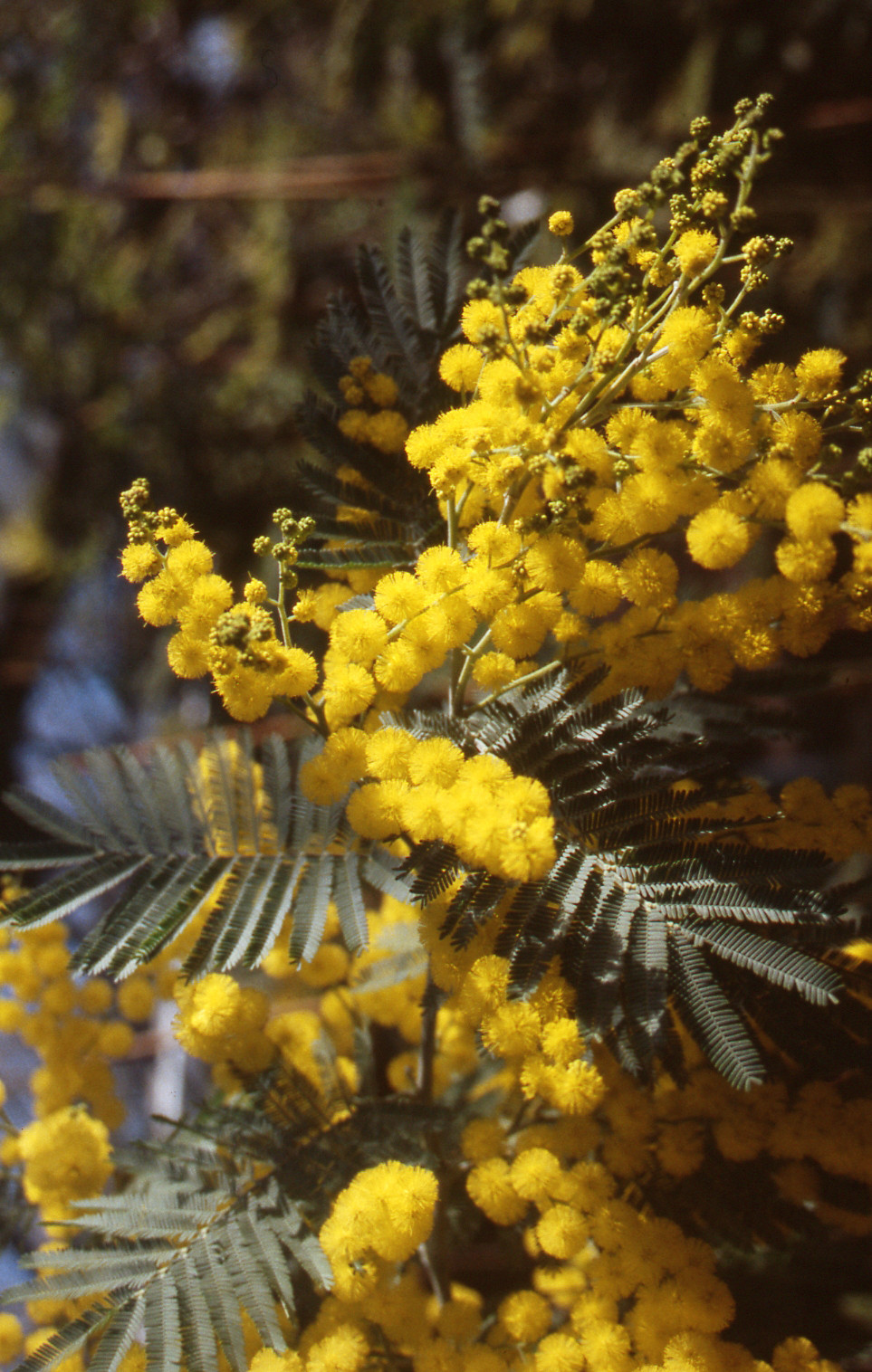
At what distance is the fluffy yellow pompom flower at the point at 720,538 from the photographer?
76 centimetres

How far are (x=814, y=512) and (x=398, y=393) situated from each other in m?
0.54

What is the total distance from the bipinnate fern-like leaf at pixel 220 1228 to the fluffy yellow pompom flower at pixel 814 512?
75 cm

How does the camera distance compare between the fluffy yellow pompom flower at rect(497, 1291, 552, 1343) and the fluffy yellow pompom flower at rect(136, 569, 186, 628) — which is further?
Result: the fluffy yellow pompom flower at rect(497, 1291, 552, 1343)

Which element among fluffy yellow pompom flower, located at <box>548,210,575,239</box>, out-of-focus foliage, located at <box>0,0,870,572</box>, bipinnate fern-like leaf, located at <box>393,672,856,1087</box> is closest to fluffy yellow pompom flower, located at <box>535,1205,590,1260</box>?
bipinnate fern-like leaf, located at <box>393,672,856,1087</box>

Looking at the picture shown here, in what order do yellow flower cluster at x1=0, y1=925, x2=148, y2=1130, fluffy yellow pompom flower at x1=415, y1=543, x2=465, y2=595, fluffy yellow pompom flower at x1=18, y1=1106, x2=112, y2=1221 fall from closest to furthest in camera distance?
fluffy yellow pompom flower at x1=415, y1=543, x2=465, y2=595 < fluffy yellow pompom flower at x1=18, y1=1106, x2=112, y2=1221 < yellow flower cluster at x1=0, y1=925, x2=148, y2=1130

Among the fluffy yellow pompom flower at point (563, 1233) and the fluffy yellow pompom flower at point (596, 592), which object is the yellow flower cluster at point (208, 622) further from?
the fluffy yellow pompom flower at point (563, 1233)

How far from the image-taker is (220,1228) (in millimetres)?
943

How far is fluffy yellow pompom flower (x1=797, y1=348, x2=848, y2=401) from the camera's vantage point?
75 centimetres

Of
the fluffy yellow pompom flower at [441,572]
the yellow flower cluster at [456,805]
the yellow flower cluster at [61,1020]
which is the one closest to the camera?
the yellow flower cluster at [456,805]

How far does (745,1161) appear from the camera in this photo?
928 millimetres

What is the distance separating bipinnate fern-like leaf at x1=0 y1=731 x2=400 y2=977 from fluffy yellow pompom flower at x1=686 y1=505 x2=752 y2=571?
451 mm

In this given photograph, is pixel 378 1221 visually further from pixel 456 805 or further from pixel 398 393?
pixel 398 393

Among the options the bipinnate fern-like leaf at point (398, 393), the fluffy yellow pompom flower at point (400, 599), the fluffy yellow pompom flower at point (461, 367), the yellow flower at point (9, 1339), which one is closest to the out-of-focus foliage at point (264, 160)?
the bipinnate fern-like leaf at point (398, 393)

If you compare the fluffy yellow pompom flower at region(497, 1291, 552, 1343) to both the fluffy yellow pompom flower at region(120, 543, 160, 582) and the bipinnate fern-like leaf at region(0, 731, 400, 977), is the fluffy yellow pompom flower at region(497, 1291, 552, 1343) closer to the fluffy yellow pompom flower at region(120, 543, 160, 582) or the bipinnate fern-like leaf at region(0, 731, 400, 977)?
the bipinnate fern-like leaf at region(0, 731, 400, 977)
